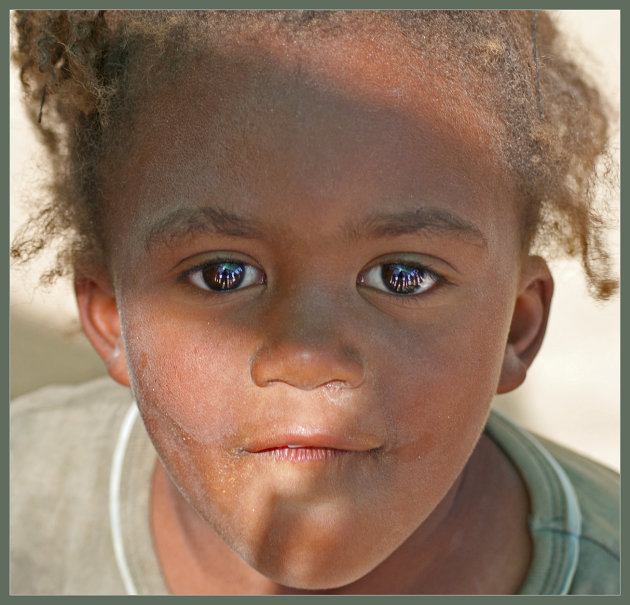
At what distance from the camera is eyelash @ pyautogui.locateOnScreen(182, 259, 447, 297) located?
51.1 inches

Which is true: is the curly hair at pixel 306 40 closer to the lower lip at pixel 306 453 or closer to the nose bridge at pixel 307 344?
the nose bridge at pixel 307 344

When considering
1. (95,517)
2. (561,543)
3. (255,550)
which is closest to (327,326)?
(255,550)

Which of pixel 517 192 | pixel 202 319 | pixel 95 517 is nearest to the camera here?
pixel 202 319

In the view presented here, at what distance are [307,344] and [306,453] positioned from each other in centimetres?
16

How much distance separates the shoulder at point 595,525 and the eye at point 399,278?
70cm

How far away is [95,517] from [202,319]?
774mm

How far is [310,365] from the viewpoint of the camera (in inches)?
46.3

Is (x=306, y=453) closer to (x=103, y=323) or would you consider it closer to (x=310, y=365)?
(x=310, y=365)

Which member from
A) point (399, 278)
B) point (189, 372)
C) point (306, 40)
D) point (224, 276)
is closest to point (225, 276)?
point (224, 276)

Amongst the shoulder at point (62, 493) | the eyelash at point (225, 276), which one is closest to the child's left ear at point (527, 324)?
the eyelash at point (225, 276)

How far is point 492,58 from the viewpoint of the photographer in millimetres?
1368

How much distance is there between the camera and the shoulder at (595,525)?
5.51ft

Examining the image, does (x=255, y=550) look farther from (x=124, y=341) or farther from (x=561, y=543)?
(x=561, y=543)

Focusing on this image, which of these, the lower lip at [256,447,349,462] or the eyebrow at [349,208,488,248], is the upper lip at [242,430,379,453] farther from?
the eyebrow at [349,208,488,248]
